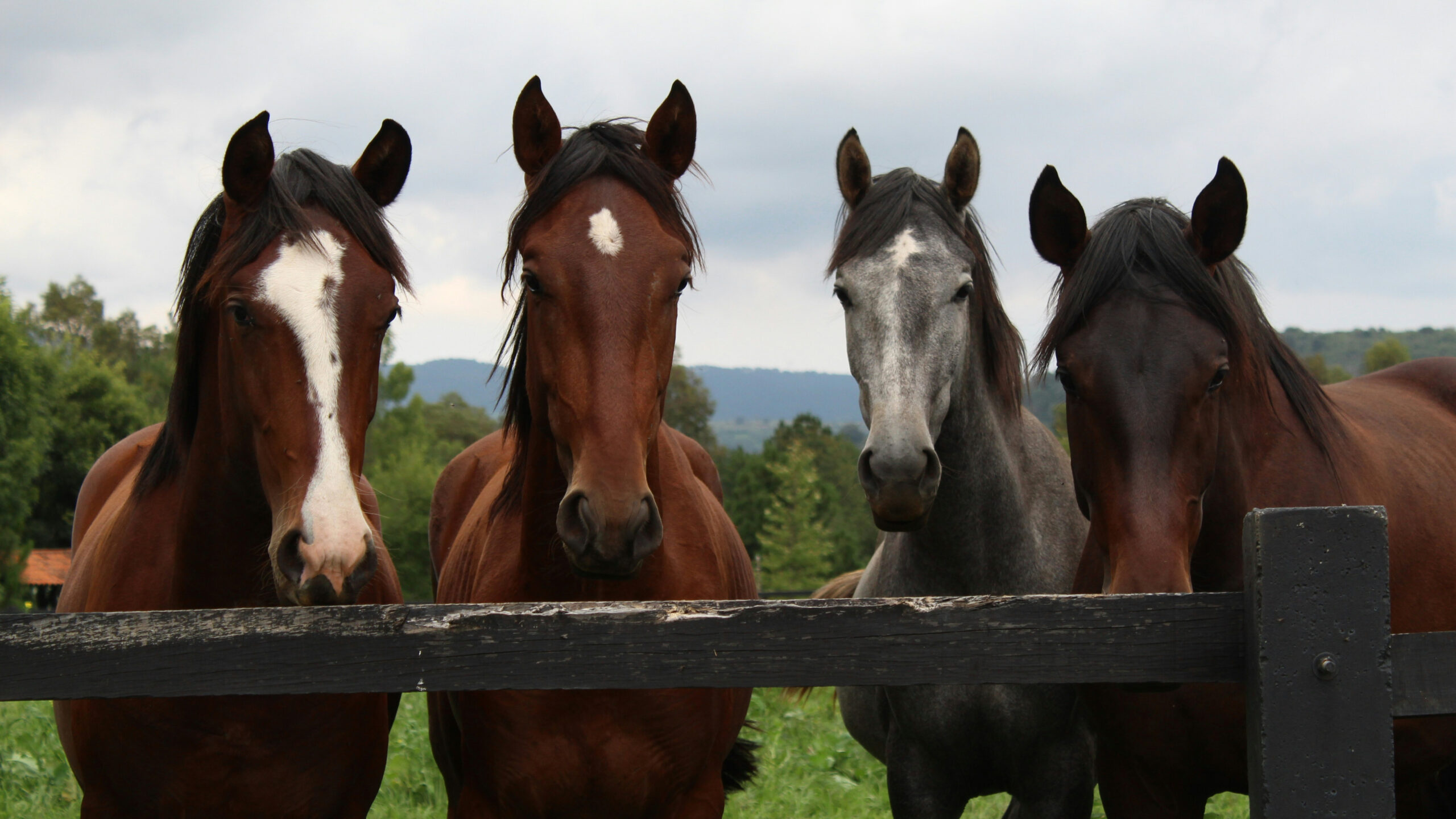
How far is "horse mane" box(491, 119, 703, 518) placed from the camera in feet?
9.98

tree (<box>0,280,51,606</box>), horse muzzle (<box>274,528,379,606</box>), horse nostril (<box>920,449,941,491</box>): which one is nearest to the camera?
horse muzzle (<box>274,528,379,606</box>)

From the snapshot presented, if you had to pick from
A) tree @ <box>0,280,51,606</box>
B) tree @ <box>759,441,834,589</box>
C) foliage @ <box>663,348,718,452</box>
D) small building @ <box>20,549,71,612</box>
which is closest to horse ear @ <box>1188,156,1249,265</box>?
tree @ <box>0,280,51,606</box>

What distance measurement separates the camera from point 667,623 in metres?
2.04

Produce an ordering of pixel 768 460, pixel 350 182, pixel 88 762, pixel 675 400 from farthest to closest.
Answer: pixel 675 400 → pixel 768 460 → pixel 350 182 → pixel 88 762

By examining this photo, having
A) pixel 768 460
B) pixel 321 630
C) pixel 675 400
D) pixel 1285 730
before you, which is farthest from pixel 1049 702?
pixel 675 400

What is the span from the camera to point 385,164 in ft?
11.1

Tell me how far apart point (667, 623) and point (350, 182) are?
183 centimetres

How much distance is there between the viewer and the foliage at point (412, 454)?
35.1 meters

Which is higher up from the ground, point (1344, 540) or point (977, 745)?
point (1344, 540)

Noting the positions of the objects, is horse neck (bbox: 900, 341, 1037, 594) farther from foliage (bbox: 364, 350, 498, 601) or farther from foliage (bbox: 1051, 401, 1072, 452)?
foliage (bbox: 364, 350, 498, 601)

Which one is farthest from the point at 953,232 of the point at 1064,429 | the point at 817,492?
the point at 817,492

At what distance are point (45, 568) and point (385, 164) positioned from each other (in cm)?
3646

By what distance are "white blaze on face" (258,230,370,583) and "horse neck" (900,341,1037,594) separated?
1.95 meters

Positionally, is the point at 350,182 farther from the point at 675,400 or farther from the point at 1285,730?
the point at 675,400
